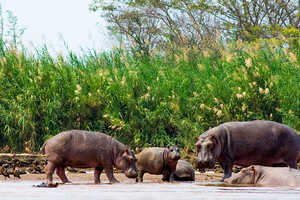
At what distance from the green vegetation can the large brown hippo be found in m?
2.59

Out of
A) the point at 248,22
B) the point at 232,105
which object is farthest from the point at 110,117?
the point at 248,22

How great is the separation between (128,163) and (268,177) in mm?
1897

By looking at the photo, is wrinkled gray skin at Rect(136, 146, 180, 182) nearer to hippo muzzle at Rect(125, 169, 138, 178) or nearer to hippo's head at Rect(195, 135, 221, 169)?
hippo muzzle at Rect(125, 169, 138, 178)

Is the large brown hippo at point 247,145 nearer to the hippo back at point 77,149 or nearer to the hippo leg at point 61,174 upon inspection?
the hippo back at point 77,149

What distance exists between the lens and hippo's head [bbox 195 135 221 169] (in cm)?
791

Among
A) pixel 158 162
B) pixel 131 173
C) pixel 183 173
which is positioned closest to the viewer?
pixel 131 173

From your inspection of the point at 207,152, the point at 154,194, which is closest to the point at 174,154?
the point at 207,152

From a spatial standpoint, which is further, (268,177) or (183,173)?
(183,173)

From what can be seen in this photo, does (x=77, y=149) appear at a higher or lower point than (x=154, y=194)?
higher

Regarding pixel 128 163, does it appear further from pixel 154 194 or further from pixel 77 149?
pixel 154 194

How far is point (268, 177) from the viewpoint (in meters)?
7.48

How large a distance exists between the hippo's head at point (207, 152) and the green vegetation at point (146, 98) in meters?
3.27

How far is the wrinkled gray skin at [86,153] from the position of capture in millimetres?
8273

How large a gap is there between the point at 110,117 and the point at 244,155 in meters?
4.14
